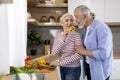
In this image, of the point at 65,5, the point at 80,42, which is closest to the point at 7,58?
the point at 80,42

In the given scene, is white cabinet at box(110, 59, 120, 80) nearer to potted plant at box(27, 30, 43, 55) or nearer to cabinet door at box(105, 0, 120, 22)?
cabinet door at box(105, 0, 120, 22)

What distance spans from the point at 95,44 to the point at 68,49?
0.27m

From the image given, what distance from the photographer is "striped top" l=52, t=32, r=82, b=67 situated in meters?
2.72

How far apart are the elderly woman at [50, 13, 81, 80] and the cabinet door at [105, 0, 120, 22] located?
196 centimetres

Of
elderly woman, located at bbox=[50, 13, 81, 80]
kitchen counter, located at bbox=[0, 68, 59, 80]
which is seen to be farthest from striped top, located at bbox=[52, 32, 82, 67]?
kitchen counter, located at bbox=[0, 68, 59, 80]

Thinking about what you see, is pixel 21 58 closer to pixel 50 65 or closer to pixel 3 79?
pixel 50 65

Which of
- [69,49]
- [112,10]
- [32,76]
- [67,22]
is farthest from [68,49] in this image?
[112,10]

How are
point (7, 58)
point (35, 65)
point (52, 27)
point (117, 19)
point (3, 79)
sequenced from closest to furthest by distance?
1. point (3, 79)
2. point (7, 58)
3. point (35, 65)
4. point (117, 19)
5. point (52, 27)

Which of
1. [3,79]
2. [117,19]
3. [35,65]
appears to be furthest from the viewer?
[117,19]

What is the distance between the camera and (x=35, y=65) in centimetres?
257

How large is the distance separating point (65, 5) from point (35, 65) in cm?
232

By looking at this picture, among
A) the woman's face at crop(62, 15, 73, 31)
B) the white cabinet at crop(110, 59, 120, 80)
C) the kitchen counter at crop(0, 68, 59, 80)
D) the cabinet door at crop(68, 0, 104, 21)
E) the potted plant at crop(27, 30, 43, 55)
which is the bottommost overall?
the white cabinet at crop(110, 59, 120, 80)

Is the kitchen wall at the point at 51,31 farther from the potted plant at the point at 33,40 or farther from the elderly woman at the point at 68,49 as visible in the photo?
the elderly woman at the point at 68,49

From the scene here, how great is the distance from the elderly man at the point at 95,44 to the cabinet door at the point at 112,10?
5.75 feet
